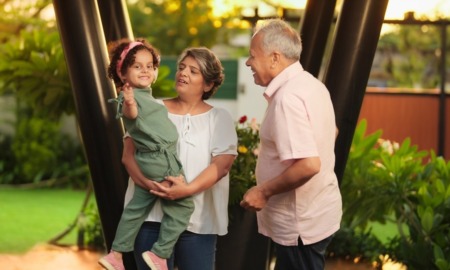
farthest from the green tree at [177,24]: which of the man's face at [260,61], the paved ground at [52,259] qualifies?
the man's face at [260,61]

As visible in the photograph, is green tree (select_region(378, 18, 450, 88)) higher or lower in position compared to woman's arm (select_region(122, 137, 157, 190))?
lower

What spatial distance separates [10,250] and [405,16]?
505 centimetres

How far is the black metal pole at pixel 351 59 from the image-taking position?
216 inches

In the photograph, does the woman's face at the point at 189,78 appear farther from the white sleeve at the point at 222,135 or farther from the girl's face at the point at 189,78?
the white sleeve at the point at 222,135

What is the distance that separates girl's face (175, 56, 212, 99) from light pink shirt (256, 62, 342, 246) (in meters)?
0.37

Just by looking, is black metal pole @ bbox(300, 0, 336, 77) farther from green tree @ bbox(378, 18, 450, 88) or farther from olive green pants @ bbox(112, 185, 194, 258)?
green tree @ bbox(378, 18, 450, 88)

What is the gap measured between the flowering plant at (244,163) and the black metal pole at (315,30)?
964 millimetres

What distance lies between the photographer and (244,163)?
650 cm

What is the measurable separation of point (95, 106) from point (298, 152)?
1886mm

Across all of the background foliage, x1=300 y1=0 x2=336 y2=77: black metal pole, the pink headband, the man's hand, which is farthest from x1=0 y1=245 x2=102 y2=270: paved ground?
the man's hand

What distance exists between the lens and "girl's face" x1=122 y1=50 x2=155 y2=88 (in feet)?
13.4

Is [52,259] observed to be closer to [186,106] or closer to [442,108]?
[186,106]

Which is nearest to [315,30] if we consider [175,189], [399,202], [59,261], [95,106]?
[399,202]

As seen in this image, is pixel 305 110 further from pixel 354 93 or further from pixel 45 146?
pixel 45 146
